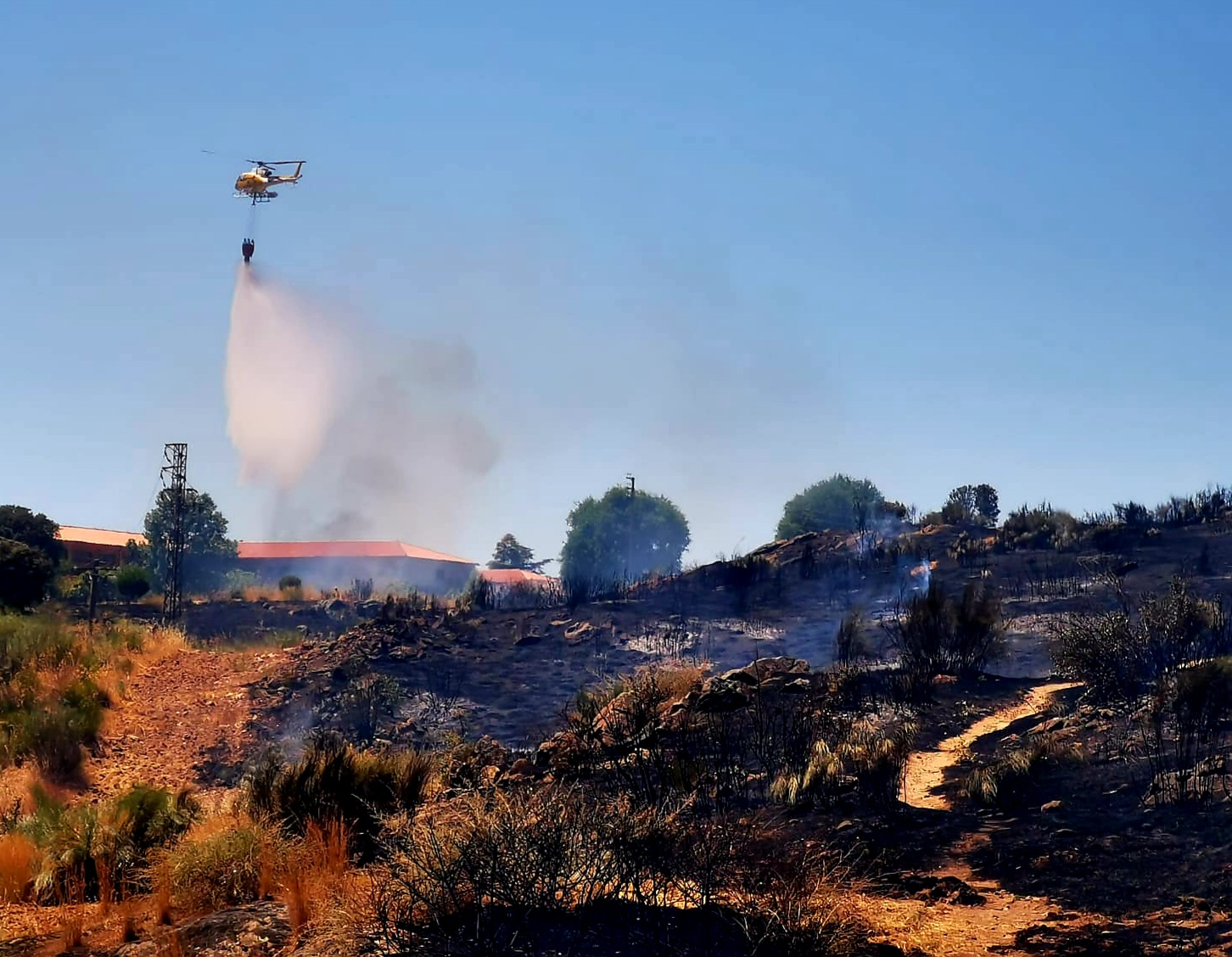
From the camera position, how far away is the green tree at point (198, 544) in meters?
71.9

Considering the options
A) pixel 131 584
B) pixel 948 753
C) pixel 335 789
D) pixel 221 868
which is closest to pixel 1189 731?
pixel 948 753

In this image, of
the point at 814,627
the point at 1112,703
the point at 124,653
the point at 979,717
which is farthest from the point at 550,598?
the point at 1112,703

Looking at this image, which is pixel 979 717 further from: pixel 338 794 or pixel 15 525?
pixel 15 525

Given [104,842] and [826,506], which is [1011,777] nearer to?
[104,842]

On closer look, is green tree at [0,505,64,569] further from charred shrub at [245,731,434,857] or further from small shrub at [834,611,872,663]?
charred shrub at [245,731,434,857]

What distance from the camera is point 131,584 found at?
51.1 m

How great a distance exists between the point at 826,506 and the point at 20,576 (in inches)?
2314

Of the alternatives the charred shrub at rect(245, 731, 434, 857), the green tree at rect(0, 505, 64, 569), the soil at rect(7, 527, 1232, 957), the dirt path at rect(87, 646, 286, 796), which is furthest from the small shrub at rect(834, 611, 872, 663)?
the green tree at rect(0, 505, 64, 569)

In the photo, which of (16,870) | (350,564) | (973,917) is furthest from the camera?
(350,564)

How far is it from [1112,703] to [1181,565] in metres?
15.9

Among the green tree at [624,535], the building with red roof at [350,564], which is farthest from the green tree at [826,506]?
the building with red roof at [350,564]

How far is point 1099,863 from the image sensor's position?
33.0ft

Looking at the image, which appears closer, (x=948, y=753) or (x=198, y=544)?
(x=948, y=753)

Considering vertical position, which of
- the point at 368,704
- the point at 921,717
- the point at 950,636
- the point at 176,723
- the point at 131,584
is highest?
the point at 131,584
